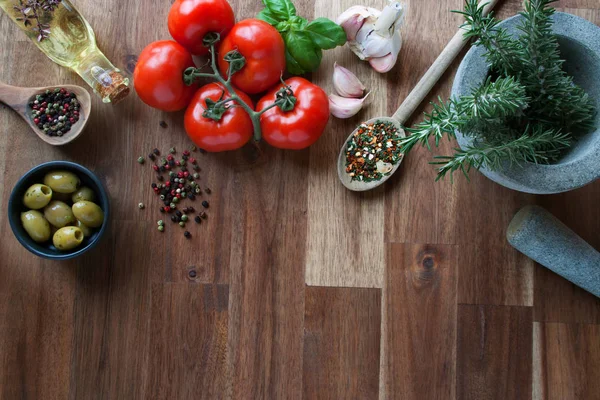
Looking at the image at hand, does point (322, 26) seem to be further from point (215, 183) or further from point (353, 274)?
point (353, 274)

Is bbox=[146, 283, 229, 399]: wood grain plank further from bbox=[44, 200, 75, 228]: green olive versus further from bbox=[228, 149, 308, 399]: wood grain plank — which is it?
bbox=[44, 200, 75, 228]: green olive

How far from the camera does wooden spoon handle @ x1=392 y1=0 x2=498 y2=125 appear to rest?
1024 mm

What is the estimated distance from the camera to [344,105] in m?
1.04

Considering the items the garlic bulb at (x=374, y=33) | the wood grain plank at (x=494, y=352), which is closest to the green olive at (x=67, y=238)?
the garlic bulb at (x=374, y=33)

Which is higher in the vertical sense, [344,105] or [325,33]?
[325,33]

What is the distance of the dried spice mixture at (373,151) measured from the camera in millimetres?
1032

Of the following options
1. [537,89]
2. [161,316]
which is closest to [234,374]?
[161,316]

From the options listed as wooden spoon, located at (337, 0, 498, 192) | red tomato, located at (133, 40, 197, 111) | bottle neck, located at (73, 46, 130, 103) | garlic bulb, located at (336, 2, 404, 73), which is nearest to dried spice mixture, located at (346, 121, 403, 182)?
wooden spoon, located at (337, 0, 498, 192)

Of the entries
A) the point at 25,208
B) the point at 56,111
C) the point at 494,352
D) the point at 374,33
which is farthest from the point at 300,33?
the point at 494,352

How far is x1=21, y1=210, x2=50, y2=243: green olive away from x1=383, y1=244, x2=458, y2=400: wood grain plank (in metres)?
0.62

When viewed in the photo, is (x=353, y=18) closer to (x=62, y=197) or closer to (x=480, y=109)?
(x=480, y=109)

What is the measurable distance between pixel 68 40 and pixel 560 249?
38.4 inches

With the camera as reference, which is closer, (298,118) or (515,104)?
(515,104)

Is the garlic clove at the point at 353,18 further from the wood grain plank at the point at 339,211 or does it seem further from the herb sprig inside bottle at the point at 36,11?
the herb sprig inside bottle at the point at 36,11
